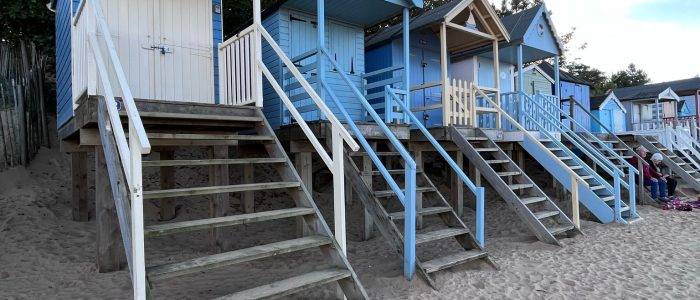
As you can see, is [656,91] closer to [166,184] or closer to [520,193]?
[520,193]

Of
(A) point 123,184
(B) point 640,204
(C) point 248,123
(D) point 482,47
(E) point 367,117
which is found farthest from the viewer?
(D) point 482,47

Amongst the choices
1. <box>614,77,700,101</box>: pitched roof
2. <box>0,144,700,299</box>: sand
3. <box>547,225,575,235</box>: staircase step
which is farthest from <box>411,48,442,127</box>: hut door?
<box>614,77,700,101</box>: pitched roof

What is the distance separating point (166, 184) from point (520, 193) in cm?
588

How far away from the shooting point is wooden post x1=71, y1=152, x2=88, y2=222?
22.4ft

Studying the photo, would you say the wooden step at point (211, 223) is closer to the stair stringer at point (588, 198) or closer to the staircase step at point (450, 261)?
the staircase step at point (450, 261)

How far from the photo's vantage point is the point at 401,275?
4.53m

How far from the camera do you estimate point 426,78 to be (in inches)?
401

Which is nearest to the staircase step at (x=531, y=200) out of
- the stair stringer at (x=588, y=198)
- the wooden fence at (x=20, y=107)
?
the stair stringer at (x=588, y=198)

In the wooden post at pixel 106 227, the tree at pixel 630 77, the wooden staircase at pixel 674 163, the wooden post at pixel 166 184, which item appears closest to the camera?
the wooden post at pixel 106 227

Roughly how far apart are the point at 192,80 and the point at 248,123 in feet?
6.17

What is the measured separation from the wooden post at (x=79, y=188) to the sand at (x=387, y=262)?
21 centimetres

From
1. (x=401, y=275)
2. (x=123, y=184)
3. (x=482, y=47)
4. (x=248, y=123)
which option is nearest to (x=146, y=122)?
(x=248, y=123)

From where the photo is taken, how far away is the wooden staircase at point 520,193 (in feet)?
19.9

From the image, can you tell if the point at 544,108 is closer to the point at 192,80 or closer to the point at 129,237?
the point at 192,80
